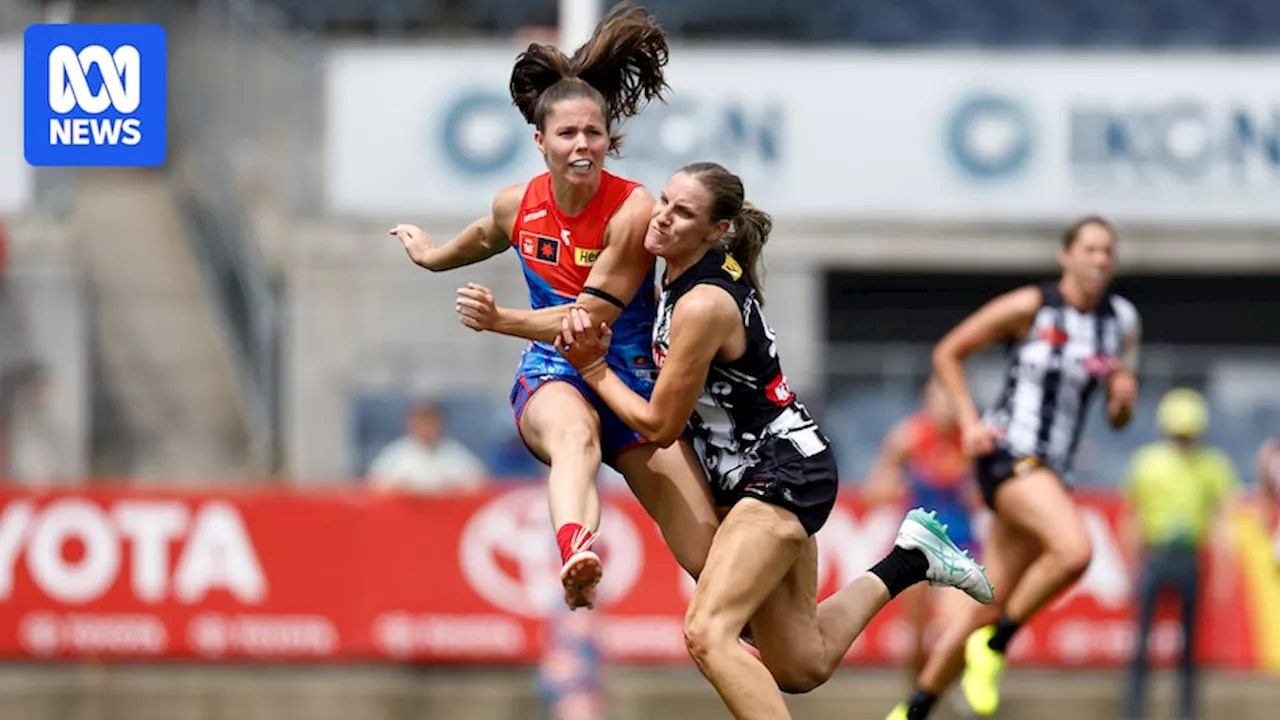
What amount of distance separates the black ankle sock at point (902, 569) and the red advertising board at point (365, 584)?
5.84 m

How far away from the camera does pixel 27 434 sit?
15.9 metres

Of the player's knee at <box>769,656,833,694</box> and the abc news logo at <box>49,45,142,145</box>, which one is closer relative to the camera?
the abc news logo at <box>49,45,142,145</box>

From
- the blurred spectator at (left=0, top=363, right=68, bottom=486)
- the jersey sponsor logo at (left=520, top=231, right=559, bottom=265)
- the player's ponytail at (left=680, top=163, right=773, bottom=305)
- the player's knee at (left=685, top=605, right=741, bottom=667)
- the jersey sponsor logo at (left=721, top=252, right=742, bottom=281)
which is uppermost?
the player's ponytail at (left=680, top=163, right=773, bottom=305)

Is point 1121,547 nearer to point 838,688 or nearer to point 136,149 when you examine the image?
point 838,688

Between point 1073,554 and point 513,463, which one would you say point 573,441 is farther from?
point 513,463

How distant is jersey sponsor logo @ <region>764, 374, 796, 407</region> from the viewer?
7568mm

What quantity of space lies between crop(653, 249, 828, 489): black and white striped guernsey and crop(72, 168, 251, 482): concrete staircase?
10.3 m

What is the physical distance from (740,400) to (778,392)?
5.7 inches

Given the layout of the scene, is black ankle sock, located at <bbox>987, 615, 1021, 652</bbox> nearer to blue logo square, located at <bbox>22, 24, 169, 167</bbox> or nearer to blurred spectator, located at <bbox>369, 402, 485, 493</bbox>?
blue logo square, located at <bbox>22, 24, 169, 167</bbox>

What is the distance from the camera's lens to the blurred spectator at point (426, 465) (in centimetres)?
1433

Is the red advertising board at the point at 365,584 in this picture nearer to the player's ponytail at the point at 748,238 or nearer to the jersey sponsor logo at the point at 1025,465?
the jersey sponsor logo at the point at 1025,465

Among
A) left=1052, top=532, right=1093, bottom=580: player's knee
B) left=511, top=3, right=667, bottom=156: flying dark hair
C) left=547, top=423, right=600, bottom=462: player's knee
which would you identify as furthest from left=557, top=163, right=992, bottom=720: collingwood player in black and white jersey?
left=1052, top=532, right=1093, bottom=580: player's knee

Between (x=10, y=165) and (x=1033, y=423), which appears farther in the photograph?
(x=10, y=165)

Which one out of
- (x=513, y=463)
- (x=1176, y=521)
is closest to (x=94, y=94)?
(x=1176, y=521)
